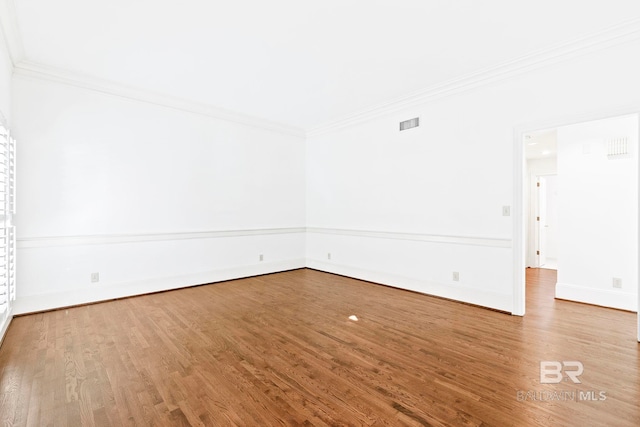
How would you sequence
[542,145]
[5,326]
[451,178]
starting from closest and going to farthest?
[5,326]
[451,178]
[542,145]

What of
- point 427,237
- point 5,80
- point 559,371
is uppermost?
point 5,80

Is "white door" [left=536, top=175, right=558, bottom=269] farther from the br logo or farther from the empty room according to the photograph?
the br logo

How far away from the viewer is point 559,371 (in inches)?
90.9

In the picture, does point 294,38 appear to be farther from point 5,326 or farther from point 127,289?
point 5,326

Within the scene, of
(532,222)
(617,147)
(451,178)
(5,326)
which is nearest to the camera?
(5,326)

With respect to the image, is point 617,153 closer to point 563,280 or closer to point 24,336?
point 563,280

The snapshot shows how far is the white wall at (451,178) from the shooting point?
321cm

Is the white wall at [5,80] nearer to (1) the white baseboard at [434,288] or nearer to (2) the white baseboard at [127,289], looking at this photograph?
(2) the white baseboard at [127,289]

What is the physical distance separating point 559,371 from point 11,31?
5.64m

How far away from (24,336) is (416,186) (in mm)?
4892

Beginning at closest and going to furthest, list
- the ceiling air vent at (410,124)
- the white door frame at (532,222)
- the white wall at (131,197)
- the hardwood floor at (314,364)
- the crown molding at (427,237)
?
the hardwood floor at (314,364)
the white wall at (131,197)
the crown molding at (427,237)
the ceiling air vent at (410,124)
the white door frame at (532,222)

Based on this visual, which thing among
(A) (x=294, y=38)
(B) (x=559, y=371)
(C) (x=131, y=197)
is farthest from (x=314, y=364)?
(C) (x=131, y=197)

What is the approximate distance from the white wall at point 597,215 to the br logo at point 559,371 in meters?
2.16

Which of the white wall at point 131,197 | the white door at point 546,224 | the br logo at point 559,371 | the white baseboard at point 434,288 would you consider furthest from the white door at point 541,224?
the white wall at point 131,197
